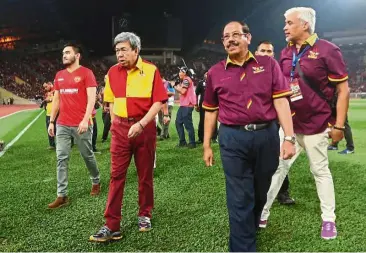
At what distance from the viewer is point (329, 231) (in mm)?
4012

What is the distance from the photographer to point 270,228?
433 cm

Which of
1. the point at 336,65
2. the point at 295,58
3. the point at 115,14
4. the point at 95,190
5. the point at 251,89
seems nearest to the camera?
the point at 251,89

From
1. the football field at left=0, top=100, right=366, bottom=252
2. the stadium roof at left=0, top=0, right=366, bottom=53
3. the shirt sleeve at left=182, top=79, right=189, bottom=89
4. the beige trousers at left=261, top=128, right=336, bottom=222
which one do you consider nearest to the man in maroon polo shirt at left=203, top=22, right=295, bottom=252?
the football field at left=0, top=100, right=366, bottom=252

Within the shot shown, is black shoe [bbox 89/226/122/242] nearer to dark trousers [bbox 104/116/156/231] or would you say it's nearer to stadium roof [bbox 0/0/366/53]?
dark trousers [bbox 104/116/156/231]

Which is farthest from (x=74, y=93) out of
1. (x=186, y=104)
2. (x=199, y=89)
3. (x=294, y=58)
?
(x=199, y=89)

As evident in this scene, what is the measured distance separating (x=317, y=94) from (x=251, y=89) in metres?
1.09

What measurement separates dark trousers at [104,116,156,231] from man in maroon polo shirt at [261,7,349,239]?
1559 millimetres

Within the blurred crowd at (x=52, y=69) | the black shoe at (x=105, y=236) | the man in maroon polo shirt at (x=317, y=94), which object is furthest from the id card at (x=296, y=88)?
the blurred crowd at (x=52, y=69)

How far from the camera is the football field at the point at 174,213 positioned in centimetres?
397

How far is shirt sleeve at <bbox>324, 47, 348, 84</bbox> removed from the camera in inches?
156

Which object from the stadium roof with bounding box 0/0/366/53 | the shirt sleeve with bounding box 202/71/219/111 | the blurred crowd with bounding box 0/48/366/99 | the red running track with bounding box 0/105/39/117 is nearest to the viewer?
the shirt sleeve with bounding box 202/71/219/111

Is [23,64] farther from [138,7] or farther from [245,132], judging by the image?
[245,132]

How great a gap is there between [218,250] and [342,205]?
2.09m

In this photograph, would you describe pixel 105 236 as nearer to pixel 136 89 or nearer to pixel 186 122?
pixel 136 89
